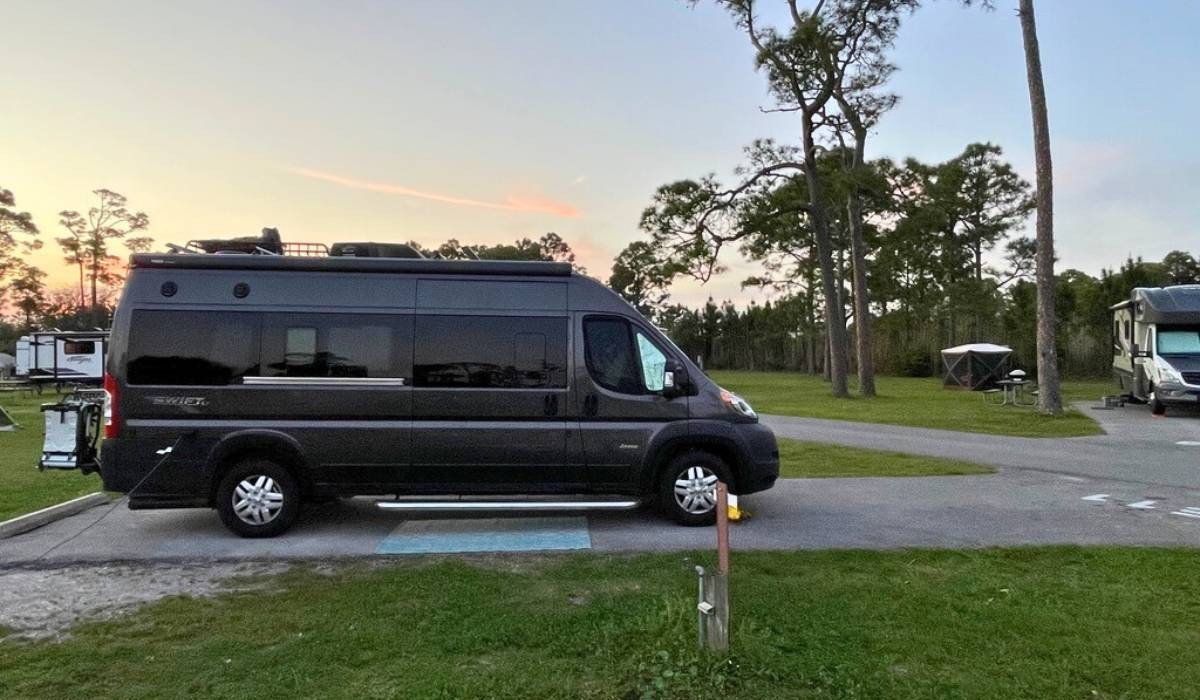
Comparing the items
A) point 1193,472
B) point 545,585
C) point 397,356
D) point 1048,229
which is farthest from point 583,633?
point 1048,229

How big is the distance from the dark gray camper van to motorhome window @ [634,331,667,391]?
0.02 metres

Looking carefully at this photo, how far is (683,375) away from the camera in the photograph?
7.05 m

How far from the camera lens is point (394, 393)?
6.83 metres

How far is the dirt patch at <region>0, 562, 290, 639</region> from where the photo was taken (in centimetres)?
474

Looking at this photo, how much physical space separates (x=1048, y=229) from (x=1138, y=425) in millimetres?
5115

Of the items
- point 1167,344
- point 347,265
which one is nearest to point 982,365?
point 1167,344

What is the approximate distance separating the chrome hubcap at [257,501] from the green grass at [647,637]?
1326 mm

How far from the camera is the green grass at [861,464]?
1038 centimetres

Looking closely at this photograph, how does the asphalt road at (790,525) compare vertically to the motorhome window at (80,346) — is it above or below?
below

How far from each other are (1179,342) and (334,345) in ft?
67.6

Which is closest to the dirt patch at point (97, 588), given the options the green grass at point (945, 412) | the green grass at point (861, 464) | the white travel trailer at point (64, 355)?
the green grass at point (861, 464)

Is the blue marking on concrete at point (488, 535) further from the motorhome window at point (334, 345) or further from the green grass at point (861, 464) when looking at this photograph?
the green grass at point (861, 464)

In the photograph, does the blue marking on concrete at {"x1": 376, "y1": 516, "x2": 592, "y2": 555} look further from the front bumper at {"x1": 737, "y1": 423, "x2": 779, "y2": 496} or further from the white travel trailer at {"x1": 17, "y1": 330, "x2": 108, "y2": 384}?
the white travel trailer at {"x1": 17, "y1": 330, "x2": 108, "y2": 384}

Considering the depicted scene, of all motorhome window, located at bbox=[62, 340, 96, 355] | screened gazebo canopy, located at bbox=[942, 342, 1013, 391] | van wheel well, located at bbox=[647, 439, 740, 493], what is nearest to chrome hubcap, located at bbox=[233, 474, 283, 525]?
van wheel well, located at bbox=[647, 439, 740, 493]
